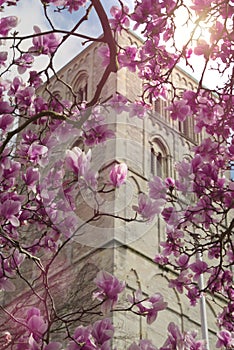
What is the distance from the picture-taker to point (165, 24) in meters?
4.11

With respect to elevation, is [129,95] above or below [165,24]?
above

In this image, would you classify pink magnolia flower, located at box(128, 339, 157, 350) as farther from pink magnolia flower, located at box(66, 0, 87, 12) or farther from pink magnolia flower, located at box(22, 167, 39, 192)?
pink magnolia flower, located at box(66, 0, 87, 12)

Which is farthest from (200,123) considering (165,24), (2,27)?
(2,27)

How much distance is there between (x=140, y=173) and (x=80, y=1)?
541 inches

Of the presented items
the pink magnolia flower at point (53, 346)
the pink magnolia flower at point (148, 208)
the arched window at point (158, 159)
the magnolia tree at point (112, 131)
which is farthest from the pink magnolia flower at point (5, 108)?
the arched window at point (158, 159)

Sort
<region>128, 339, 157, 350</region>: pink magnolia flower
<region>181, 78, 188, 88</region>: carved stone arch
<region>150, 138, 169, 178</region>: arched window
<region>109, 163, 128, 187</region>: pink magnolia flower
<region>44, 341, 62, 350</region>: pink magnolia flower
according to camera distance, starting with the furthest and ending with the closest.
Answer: <region>181, 78, 188, 88</region>: carved stone arch < <region>150, 138, 169, 178</region>: arched window < <region>109, 163, 128, 187</region>: pink magnolia flower < <region>128, 339, 157, 350</region>: pink magnolia flower < <region>44, 341, 62, 350</region>: pink magnolia flower

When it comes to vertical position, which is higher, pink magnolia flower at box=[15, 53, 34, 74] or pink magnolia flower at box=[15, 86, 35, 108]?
pink magnolia flower at box=[15, 53, 34, 74]

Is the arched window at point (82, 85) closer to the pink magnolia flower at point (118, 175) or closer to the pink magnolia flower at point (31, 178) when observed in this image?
the pink magnolia flower at point (31, 178)

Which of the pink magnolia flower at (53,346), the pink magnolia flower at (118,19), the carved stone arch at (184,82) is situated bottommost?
the pink magnolia flower at (53,346)

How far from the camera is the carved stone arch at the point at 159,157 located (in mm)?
19312

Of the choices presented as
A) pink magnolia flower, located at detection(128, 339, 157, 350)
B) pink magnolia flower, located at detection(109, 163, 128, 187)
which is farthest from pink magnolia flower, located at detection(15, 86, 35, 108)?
pink magnolia flower, located at detection(128, 339, 157, 350)

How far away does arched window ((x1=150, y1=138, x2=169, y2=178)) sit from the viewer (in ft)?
63.3

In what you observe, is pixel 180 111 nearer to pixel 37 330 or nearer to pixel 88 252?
pixel 37 330

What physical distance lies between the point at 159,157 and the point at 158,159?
0.07m
